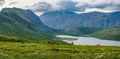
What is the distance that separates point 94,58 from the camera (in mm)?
54219

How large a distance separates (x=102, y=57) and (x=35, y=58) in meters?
13.6

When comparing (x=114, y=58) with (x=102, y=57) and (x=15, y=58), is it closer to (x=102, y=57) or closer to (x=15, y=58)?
(x=102, y=57)

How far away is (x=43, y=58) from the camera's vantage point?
174 feet

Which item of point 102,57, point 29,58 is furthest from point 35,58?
point 102,57

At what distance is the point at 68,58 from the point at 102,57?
24.0 feet

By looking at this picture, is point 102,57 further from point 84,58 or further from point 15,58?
point 15,58

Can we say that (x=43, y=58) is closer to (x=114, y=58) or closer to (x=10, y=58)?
(x=10, y=58)

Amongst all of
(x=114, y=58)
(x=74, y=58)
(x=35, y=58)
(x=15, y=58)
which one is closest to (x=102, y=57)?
(x=114, y=58)

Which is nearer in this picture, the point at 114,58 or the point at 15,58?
the point at 15,58

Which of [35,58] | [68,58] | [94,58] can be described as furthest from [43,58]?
[94,58]

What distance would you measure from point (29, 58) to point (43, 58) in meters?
2.72

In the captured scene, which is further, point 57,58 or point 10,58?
point 57,58

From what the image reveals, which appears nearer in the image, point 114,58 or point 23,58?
point 23,58

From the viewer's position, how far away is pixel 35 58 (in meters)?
52.4
